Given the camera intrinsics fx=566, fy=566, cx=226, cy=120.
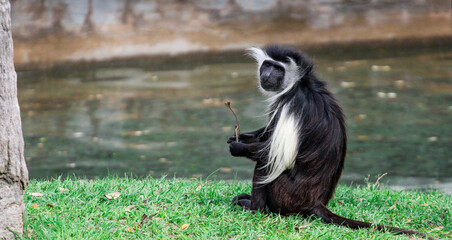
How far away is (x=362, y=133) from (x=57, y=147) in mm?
4743

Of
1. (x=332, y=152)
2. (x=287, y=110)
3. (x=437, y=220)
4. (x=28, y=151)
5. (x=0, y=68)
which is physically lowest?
(x=28, y=151)

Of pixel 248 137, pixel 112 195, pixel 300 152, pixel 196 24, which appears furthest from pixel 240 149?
pixel 196 24

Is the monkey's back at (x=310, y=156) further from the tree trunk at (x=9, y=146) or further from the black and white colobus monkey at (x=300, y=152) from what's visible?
the tree trunk at (x=9, y=146)

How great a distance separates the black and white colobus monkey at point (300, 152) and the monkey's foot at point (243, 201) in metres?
0.03

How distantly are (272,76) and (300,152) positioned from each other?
659mm

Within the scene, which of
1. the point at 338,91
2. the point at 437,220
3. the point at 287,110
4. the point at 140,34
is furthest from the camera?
the point at 140,34

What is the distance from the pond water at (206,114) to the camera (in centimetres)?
754

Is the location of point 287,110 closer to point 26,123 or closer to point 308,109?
point 308,109

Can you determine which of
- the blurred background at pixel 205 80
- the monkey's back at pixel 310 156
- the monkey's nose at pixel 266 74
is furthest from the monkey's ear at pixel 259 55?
the blurred background at pixel 205 80

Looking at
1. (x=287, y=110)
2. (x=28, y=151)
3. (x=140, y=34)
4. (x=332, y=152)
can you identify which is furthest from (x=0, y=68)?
(x=140, y=34)

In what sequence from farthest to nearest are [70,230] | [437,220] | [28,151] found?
[28,151]
[437,220]
[70,230]

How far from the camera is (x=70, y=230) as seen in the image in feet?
11.9

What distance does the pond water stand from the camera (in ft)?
24.7

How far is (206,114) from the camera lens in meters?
10.0
